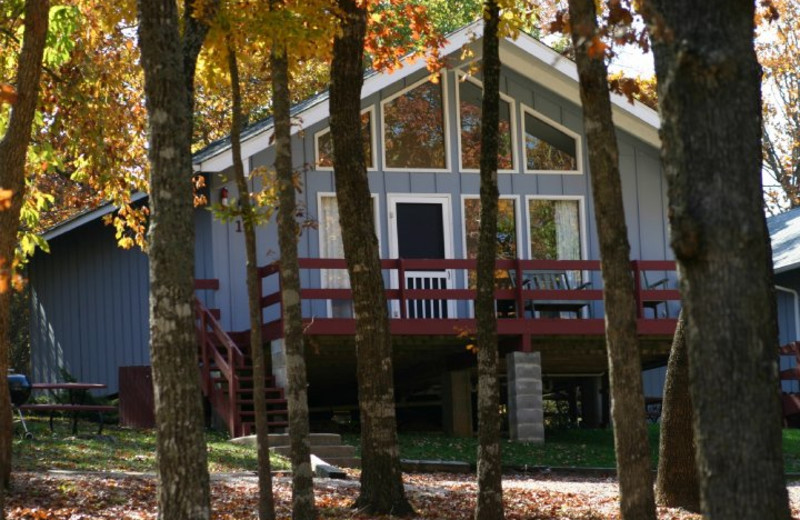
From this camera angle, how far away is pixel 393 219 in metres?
21.6

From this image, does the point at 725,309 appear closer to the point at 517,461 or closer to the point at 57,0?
the point at 57,0

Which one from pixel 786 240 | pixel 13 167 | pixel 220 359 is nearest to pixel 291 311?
pixel 13 167

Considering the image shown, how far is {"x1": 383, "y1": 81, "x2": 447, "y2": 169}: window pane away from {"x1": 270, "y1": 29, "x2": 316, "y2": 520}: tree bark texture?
10792 mm

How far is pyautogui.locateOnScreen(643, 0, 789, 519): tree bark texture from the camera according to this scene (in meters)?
4.91

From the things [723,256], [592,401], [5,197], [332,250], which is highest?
[332,250]

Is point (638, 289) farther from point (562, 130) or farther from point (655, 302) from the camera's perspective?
point (562, 130)

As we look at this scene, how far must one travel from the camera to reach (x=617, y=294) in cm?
889

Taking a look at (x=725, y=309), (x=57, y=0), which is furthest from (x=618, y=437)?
(x=57, y=0)

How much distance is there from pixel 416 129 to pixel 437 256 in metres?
2.16

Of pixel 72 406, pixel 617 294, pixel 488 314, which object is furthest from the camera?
pixel 72 406

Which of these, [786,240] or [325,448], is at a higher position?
[786,240]

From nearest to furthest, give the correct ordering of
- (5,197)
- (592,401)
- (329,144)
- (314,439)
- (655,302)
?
1. (5,197)
2. (314,439)
3. (329,144)
4. (655,302)
5. (592,401)

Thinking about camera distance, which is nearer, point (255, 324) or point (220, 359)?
point (255, 324)

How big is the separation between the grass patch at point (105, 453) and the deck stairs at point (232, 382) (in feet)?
1.35
